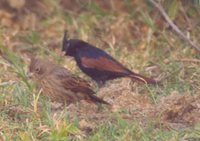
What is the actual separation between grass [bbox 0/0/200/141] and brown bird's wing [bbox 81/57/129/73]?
0.32 metres

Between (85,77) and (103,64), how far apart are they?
1.84 ft

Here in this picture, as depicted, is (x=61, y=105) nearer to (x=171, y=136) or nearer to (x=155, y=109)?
(x=155, y=109)

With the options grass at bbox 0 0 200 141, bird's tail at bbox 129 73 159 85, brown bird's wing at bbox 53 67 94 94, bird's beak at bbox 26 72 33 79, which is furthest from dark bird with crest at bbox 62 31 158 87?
bird's beak at bbox 26 72 33 79

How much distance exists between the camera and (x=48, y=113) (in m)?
7.13

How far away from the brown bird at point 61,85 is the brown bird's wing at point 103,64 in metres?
0.82

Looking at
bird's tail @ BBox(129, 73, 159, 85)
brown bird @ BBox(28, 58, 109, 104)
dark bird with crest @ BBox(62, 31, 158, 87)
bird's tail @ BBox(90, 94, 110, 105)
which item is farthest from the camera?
dark bird with crest @ BBox(62, 31, 158, 87)

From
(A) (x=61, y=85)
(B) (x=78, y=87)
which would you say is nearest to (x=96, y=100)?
(B) (x=78, y=87)

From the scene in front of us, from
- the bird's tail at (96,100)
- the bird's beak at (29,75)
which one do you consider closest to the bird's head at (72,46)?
the bird's beak at (29,75)

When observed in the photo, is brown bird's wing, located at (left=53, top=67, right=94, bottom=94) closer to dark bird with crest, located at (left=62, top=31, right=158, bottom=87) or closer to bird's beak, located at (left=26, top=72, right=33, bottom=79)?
bird's beak, located at (left=26, top=72, right=33, bottom=79)

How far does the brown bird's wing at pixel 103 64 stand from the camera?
8812 millimetres

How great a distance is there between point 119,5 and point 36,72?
367cm

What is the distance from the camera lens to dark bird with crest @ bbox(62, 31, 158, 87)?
28.7 feet

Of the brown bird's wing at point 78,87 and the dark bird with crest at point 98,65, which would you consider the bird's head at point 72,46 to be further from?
the brown bird's wing at point 78,87

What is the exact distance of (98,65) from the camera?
9000mm
